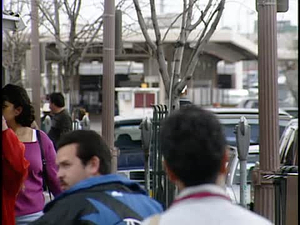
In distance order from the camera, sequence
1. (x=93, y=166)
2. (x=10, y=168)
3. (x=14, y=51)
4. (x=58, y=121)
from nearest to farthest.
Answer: (x=93, y=166) → (x=10, y=168) → (x=58, y=121) → (x=14, y=51)

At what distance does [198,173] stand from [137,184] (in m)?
0.84

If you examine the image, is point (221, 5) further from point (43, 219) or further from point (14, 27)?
point (43, 219)

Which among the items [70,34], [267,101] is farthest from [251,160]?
[70,34]

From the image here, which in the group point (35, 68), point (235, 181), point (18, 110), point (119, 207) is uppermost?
point (35, 68)

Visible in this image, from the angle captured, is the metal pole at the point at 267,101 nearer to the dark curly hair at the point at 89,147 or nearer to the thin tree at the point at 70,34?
the dark curly hair at the point at 89,147

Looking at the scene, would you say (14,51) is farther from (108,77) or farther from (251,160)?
(251,160)

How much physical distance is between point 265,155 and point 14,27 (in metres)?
2.67

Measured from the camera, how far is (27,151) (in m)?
5.36

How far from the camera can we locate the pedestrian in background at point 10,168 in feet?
14.1

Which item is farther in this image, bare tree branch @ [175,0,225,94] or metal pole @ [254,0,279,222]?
bare tree branch @ [175,0,225,94]

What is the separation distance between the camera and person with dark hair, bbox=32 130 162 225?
323cm

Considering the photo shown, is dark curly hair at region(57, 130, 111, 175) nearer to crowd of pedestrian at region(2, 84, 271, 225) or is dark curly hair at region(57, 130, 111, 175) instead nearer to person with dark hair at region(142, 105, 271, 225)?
crowd of pedestrian at region(2, 84, 271, 225)

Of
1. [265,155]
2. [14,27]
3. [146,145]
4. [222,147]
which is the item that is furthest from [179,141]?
[146,145]

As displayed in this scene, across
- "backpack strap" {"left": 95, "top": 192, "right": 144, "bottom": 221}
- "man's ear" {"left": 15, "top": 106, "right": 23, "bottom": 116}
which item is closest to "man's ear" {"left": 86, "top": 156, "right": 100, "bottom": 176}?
"backpack strap" {"left": 95, "top": 192, "right": 144, "bottom": 221}
